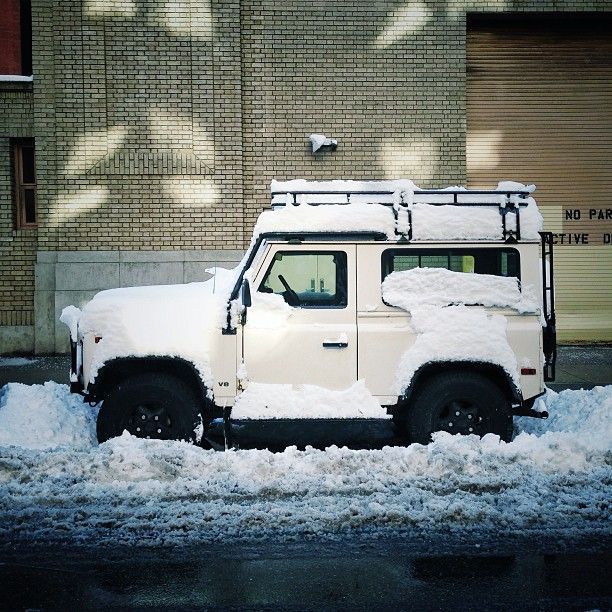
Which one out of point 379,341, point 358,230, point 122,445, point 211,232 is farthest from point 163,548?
point 211,232

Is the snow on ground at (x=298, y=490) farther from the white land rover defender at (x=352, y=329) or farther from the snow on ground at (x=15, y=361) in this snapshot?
the snow on ground at (x=15, y=361)

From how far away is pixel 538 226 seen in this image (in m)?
6.05

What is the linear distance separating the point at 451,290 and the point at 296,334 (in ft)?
4.88

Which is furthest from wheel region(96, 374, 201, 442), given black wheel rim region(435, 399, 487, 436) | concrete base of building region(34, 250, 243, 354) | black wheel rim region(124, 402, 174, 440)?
concrete base of building region(34, 250, 243, 354)

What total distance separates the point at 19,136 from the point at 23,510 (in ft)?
33.5

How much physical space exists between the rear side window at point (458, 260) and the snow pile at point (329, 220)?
23 cm

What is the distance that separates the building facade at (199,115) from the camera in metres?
12.5

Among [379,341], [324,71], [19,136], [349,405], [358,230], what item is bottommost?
[349,405]

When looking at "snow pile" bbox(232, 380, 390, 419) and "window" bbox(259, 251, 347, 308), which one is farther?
"window" bbox(259, 251, 347, 308)

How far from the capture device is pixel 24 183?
43.5ft

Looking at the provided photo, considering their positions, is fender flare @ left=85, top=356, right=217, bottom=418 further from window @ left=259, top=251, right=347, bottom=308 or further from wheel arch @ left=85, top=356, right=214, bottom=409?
window @ left=259, top=251, right=347, bottom=308

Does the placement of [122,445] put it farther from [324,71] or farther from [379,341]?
[324,71]

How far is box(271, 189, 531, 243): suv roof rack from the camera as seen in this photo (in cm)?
602

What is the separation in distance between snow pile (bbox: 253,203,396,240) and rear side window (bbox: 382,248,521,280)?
0.23m
